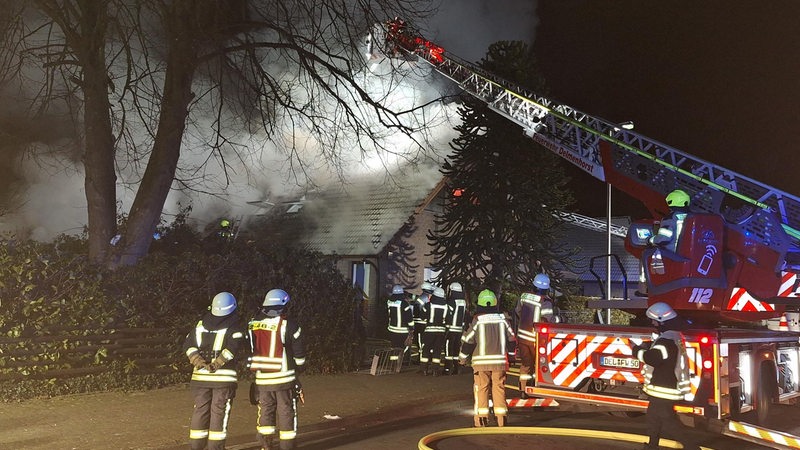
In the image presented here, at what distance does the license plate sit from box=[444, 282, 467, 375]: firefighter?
5.49 m

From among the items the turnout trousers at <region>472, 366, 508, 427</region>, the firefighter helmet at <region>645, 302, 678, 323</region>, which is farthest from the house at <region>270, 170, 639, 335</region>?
the firefighter helmet at <region>645, 302, 678, 323</region>

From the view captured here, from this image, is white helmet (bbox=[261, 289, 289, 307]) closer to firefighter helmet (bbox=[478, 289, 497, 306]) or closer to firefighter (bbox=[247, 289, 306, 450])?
firefighter (bbox=[247, 289, 306, 450])

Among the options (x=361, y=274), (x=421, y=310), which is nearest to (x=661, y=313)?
(x=421, y=310)

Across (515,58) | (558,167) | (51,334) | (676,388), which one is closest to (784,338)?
(676,388)

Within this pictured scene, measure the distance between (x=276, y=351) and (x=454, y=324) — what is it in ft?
22.8

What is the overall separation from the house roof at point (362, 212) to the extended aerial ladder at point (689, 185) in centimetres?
372

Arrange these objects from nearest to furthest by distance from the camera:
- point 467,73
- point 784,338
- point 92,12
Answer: point 784,338 < point 92,12 < point 467,73

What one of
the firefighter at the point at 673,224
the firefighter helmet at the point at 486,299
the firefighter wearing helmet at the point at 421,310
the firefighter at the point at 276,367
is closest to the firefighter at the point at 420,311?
the firefighter wearing helmet at the point at 421,310

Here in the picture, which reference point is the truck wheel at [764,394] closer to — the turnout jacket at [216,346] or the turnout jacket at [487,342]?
the turnout jacket at [487,342]

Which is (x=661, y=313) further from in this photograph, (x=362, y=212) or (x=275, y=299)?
(x=362, y=212)

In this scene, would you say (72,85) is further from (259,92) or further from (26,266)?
(26,266)

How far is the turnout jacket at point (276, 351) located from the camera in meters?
6.20

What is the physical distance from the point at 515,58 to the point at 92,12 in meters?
12.7

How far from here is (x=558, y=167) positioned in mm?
20156
